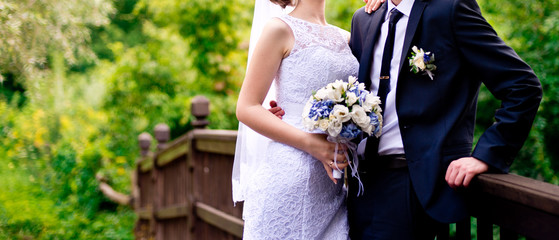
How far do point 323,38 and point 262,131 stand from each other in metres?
0.52

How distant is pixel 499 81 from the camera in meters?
1.80

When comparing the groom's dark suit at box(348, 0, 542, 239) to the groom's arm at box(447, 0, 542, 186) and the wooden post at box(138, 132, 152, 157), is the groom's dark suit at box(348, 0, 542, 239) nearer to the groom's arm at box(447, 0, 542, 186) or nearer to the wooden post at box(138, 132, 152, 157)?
the groom's arm at box(447, 0, 542, 186)

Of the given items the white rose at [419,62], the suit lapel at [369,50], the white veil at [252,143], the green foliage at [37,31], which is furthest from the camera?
the green foliage at [37,31]

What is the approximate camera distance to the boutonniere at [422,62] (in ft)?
6.13

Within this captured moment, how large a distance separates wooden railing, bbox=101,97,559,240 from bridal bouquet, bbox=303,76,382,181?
432 mm

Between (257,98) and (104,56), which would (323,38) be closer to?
(257,98)

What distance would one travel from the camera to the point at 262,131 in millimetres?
2232

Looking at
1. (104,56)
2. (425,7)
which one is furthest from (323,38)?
(104,56)

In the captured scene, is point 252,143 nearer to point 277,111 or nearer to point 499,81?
point 277,111

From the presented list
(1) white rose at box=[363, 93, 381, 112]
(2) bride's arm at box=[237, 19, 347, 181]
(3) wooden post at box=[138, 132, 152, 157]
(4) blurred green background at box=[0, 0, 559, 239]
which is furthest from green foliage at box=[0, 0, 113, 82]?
(3) wooden post at box=[138, 132, 152, 157]

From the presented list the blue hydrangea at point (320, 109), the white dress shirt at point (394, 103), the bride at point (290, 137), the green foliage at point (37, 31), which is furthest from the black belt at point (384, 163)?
the green foliage at point (37, 31)

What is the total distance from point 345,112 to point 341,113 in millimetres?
19

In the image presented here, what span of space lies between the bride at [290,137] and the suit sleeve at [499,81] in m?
0.60

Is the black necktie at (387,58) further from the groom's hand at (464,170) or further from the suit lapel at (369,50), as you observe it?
the groom's hand at (464,170)
